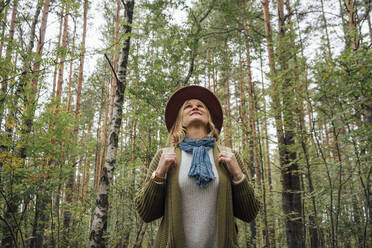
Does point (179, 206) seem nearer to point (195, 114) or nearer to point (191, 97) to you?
point (195, 114)

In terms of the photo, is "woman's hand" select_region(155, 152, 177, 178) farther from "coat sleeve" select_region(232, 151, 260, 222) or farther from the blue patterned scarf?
"coat sleeve" select_region(232, 151, 260, 222)

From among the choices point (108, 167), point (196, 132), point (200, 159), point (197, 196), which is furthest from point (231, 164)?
point (108, 167)

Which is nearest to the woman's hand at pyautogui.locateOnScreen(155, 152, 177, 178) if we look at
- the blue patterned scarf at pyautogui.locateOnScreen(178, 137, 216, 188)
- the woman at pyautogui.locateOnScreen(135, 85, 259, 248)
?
the woman at pyautogui.locateOnScreen(135, 85, 259, 248)

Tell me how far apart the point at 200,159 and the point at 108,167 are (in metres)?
3.22

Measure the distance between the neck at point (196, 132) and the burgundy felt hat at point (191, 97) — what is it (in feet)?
0.96

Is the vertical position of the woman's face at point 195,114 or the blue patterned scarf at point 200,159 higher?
the woman's face at point 195,114

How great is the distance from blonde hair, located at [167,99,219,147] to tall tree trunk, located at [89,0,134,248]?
2.71 metres

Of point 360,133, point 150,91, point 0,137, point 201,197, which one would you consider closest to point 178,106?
point 201,197

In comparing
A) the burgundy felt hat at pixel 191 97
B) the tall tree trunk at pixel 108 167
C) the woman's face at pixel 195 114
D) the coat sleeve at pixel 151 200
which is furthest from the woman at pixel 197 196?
the tall tree trunk at pixel 108 167

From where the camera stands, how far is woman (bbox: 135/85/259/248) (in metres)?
1.64

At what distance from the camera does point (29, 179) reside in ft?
15.1

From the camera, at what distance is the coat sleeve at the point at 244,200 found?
1.78 m

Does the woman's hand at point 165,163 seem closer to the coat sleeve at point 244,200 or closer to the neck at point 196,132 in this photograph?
the neck at point 196,132

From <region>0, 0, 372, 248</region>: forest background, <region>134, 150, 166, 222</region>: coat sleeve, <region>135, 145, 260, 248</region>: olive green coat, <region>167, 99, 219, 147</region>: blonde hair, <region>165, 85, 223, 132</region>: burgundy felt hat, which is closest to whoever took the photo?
<region>135, 145, 260, 248</region>: olive green coat
